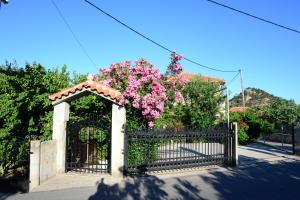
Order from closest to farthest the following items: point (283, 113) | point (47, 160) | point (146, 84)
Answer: point (47, 160) < point (146, 84) < point (283, 113)

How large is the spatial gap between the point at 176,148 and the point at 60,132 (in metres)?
4.05

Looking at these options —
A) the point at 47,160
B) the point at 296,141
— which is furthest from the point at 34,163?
the point at 296,141

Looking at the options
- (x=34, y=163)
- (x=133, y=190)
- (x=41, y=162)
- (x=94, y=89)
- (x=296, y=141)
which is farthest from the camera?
(x=296, y=141)

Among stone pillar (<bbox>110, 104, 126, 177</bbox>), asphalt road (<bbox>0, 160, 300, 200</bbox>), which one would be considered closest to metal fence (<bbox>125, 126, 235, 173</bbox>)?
stone pillar (<bbox>110, 104, 126, 177</bbox>)

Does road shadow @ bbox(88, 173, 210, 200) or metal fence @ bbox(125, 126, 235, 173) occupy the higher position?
metal fence @ bbox(125, 126, 235, 173)

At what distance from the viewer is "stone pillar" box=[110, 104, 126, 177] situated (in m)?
10.5

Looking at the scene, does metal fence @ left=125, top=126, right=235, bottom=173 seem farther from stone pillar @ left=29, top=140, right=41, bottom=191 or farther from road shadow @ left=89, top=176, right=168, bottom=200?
stone pillar @ left=29, top=140, right=41, bottom=191

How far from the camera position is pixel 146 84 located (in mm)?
12555

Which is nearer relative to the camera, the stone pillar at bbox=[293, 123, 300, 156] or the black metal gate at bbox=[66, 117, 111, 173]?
the black metal gate at bbox=[66, 117, 111, 173]

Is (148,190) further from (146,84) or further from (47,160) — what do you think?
(146,84)

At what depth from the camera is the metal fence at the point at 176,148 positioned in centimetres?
1101

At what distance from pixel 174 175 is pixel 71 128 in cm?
374

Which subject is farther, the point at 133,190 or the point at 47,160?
the point at 47,160

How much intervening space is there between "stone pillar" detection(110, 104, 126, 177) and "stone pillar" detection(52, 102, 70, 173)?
1750 millimetres
